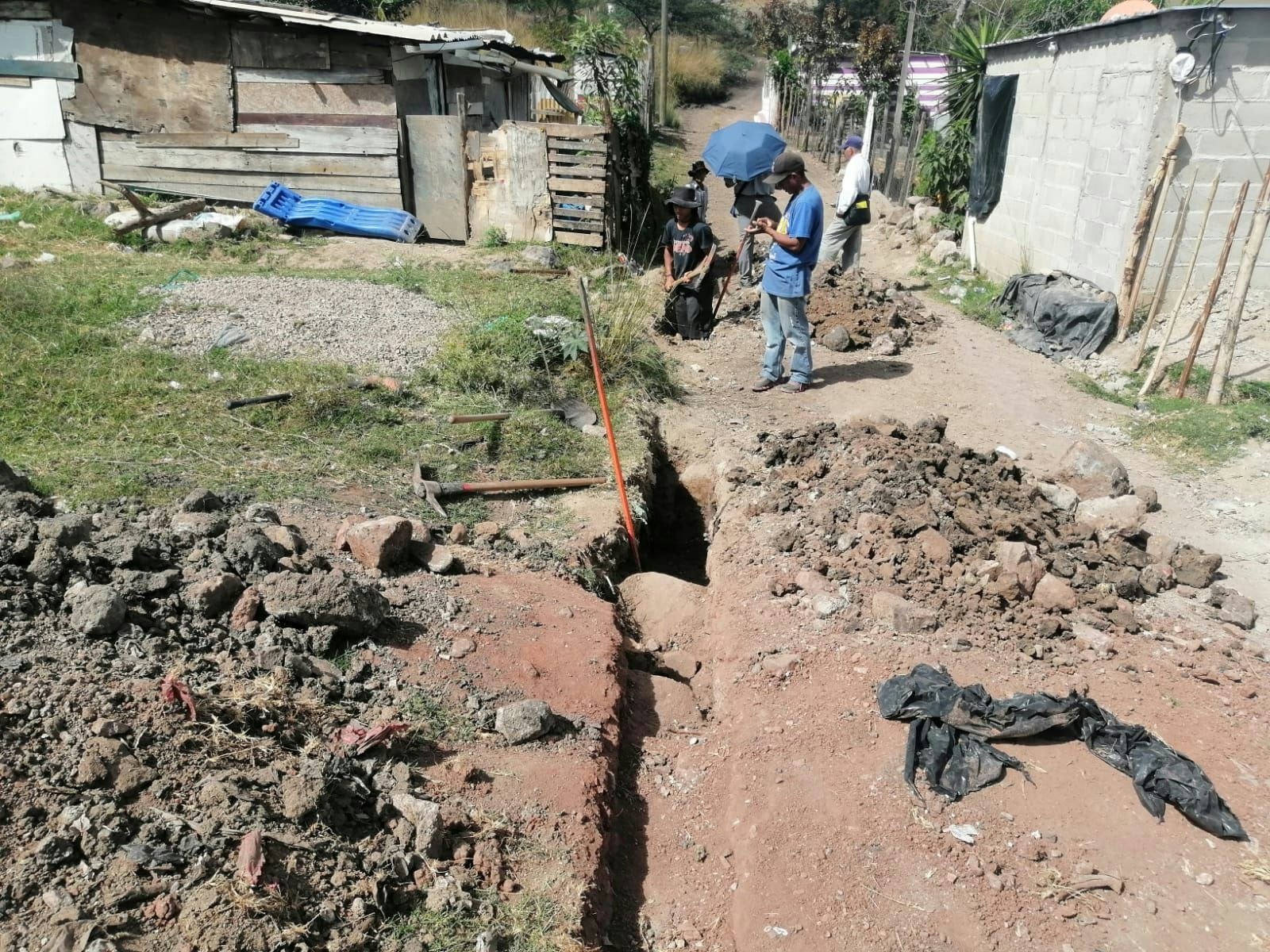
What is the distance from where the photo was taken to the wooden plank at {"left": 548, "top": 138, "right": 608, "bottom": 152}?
436 inches

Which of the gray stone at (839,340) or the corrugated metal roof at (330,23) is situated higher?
the corrugated metal roof at (330,23)

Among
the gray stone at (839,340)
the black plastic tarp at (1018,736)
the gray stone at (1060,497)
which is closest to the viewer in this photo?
the black plastic tarp at (1018,736)

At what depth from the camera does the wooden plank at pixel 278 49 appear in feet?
37.9

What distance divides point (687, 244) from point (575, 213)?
3.02 meters

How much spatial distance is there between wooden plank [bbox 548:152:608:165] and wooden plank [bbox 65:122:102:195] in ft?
19.9

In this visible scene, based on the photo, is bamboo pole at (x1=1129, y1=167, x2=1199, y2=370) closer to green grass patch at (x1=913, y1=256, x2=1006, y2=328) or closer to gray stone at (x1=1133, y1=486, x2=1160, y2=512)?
green grass patch at (x1=913, y1=256, x2=1006, y2=328)

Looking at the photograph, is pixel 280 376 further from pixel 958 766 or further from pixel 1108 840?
pixel 1108 840

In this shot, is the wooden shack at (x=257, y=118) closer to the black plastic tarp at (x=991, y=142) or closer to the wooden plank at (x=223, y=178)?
the wooden plank at (x=223, y=178)

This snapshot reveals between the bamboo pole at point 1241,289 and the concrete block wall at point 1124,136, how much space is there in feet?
4.68

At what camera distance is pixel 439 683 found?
3656mm

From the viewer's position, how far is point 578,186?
11.2 meters

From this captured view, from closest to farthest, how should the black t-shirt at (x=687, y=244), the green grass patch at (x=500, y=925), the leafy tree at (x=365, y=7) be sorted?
the green grass patch at (x=500, y=925), the black t-shirt at (x=687, y=244), the leafy tree at (x=365, y=7)

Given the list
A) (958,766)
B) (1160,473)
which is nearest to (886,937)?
(958,766)

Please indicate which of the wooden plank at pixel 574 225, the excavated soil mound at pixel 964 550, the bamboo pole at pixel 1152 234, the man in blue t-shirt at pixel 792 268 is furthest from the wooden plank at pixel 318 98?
the bamboo pole at pixel 1152 234
